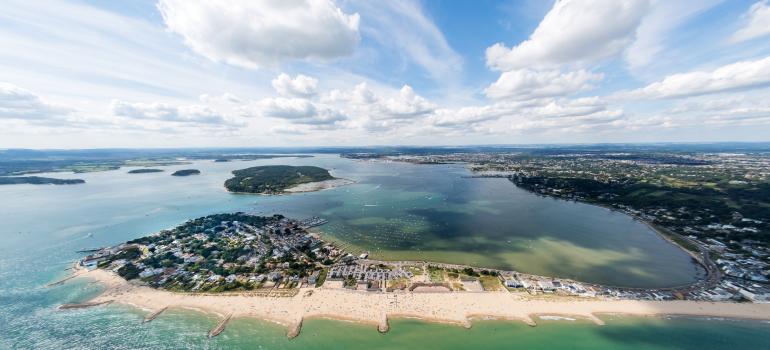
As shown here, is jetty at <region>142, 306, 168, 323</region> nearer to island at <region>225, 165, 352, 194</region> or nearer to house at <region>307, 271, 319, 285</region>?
house at <region>307, 271, 319, 285</region>

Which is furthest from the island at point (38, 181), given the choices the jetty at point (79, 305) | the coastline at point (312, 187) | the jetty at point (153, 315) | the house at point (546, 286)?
the house at point (546, 286)

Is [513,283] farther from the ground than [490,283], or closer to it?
farther from the ground

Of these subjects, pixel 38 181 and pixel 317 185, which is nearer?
pixel 317 185

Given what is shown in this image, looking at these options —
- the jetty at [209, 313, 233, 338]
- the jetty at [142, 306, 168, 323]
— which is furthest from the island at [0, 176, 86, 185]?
the jetty at [209, 313, 233, 338]

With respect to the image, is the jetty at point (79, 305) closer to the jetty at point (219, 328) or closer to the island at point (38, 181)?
the jetty at point (219, 328)

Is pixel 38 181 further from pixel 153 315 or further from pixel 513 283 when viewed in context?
pixel 513 283

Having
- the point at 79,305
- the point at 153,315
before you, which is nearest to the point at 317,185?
the point at 79,305
